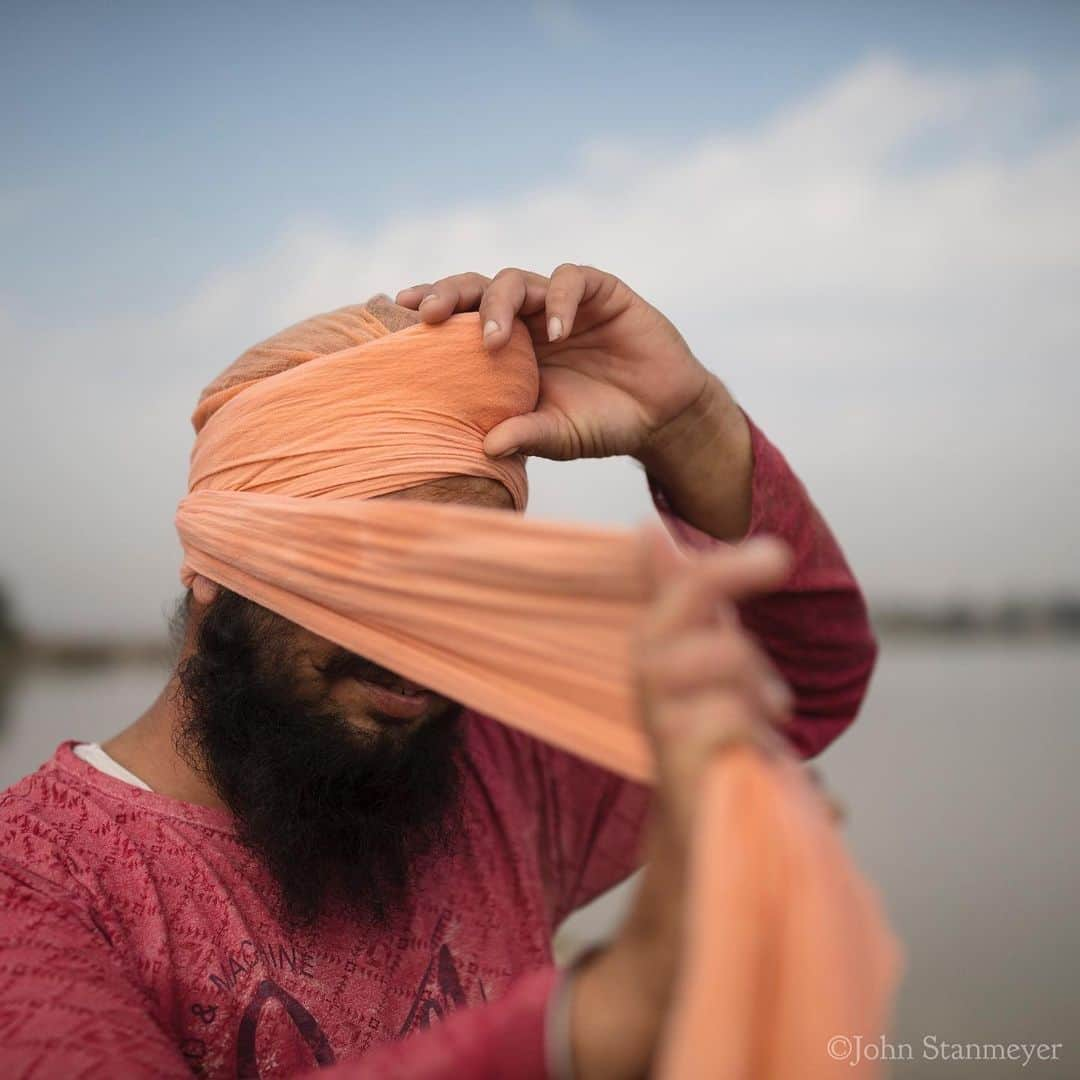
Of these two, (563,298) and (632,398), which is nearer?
(563,298)

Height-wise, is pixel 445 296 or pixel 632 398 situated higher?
pixel 445 296

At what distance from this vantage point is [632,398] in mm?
2361

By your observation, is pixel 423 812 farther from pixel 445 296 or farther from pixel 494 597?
pixel 445 296

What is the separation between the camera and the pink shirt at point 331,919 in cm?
135

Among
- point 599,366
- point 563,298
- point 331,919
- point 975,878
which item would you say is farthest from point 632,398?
point 975,878

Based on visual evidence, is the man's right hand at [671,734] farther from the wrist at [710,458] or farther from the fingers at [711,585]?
the wrist at [710,458]

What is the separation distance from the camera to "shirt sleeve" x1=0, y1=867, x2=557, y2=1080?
43.2 inches

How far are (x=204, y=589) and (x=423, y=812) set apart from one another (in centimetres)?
65

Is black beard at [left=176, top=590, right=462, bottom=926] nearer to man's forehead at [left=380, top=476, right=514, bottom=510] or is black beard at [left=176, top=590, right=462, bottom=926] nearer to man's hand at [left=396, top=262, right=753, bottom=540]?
man's forehead at [left=380, top=476, right=514, bottom=510]

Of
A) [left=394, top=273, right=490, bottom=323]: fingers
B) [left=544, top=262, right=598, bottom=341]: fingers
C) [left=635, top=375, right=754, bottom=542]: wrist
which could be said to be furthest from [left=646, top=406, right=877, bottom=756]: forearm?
[left=394, top=273, right=490, bottom=323]: fingers

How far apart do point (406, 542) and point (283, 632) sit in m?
0.60

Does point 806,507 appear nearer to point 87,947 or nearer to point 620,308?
point 620,308

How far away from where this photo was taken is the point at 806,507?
2459 mm

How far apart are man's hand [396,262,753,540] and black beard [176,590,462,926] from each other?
661mm
